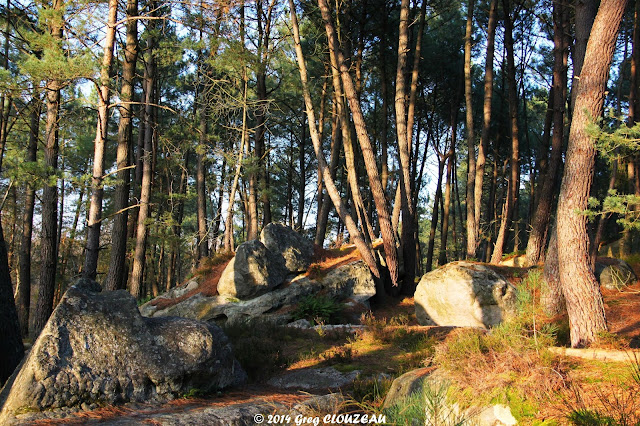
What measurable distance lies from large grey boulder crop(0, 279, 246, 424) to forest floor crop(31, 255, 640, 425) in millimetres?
235

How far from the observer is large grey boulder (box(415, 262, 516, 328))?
10.3 meters

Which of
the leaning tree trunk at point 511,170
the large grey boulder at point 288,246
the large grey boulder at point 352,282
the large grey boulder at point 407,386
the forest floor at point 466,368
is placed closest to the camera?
the forest floor at point 466,368

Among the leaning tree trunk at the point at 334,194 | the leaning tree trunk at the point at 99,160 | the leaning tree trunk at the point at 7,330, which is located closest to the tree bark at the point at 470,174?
the leaning tree trunk at the point at 334,194

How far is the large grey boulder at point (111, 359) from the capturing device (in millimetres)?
4406

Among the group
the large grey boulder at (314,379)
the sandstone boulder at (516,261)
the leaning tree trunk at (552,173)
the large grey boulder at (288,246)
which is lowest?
the large grey boulder at (314,379)

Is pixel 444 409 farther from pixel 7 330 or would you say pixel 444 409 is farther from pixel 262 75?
pixel 262 75

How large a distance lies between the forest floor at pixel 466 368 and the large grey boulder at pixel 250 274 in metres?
3.61

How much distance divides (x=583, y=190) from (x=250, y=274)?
8.18m

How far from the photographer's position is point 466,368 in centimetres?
419

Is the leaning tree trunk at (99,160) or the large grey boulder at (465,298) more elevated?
the leaning tree trunk at (99,160)

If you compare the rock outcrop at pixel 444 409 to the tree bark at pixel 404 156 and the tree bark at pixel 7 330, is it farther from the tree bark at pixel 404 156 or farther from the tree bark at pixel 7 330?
the tree bark at pixel 404 156

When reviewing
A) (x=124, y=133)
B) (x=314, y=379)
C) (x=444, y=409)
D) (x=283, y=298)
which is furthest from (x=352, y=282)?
(x=444, y=409)

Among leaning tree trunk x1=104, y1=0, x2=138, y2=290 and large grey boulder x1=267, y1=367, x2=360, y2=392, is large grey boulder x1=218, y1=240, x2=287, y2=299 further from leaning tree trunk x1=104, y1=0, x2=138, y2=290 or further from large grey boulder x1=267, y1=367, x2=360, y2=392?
large grey boulder x1=267, y1=367, x2=360, y2=392

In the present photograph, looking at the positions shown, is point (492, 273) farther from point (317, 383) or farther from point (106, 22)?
point (106, 22)
